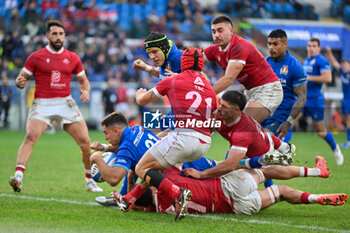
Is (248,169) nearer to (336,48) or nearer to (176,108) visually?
(176,108)

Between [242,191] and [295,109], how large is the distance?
3.10m

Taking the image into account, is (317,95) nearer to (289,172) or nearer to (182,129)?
(289,172)

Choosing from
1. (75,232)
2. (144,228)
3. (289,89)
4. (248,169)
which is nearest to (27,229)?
(75,232)

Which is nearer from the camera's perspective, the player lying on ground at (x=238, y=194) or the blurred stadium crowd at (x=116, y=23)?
the player lying on ground at (x=238, y=194)

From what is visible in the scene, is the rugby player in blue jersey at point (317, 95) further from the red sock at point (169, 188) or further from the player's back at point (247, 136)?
the red sock at point (169, 188)

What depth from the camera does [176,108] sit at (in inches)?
247

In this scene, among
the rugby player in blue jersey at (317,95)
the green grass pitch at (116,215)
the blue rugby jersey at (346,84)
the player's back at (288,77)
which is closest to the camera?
the green grass pitch at (116,215)

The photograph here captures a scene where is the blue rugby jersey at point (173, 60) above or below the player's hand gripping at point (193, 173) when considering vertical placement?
above

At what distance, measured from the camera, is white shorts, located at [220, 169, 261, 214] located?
21.0 ft

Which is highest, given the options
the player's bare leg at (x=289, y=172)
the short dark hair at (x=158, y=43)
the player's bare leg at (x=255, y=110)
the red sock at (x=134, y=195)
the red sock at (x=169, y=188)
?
the short dark hair at (x=158, y=43)

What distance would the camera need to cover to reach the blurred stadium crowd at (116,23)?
73.7 feet

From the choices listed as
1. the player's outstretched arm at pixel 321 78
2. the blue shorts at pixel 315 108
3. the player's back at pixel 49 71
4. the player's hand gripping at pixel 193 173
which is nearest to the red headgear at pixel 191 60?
the player's hand gripping at pixel 193 173

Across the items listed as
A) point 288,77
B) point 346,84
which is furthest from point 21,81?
point 346,84

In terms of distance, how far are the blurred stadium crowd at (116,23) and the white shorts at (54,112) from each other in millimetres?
12124
